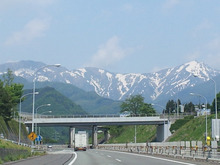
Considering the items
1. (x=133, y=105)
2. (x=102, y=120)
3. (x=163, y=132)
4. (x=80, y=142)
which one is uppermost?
(x=133, y=105)

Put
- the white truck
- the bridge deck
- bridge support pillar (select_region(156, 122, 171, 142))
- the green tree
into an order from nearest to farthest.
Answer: the white truck → bridge support pillar (select_region(156, 122, 171, 142)) → the bridge deck → the green tree

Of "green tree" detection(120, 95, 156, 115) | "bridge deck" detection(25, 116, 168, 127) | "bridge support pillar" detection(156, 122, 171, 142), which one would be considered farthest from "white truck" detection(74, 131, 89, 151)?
"green tree" detection(120, 95, 156, 115)

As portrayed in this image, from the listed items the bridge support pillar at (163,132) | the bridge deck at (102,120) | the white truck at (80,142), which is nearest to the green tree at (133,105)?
the bridge support pillar at (163,132)

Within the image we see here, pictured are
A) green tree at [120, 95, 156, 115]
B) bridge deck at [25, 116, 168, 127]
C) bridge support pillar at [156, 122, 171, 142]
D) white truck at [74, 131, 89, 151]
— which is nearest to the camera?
white truck at [74, 131, 89, 151]

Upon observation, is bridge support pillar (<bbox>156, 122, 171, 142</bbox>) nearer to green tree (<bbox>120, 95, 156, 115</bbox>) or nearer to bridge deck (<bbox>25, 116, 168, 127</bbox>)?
bridge deck (<bbox>25, 116, 168, 127</bbox>)

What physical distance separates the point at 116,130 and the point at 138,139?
87.6 ft

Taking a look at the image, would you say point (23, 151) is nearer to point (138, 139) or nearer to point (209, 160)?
point (209, 160)

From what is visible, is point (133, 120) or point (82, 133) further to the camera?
point (133, 120)

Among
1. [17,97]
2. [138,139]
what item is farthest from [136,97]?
[17,97]

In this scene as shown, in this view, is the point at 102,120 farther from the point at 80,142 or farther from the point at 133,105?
the point at 133,105

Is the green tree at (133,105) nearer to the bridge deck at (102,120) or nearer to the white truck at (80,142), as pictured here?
the bridge deck at (102,120)

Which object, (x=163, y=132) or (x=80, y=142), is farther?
(x=163, y=132)

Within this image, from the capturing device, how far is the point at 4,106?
285 ft

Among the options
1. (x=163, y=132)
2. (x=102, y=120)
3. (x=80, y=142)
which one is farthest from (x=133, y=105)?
(x=80, y=142)
